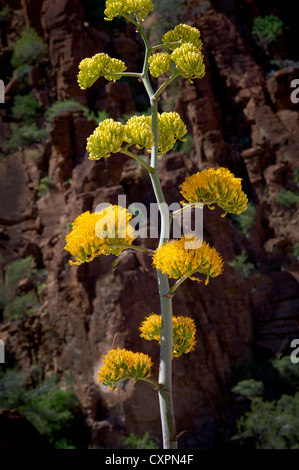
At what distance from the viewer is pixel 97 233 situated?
2641 millimetres

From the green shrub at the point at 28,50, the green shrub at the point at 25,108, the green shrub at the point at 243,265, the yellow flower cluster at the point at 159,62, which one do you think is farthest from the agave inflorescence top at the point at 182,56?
the green shrub at the point at 28,50

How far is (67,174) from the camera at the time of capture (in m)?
13.5

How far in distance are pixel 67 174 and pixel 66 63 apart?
6221 mm

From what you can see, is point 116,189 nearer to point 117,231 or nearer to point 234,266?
point 234,266

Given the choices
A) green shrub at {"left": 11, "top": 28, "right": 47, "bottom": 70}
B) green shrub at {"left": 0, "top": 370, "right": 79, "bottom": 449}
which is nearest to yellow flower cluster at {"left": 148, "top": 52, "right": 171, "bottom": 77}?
green shrub at {"left": 0, "top": 370, "right": 79, "bottom": 449}

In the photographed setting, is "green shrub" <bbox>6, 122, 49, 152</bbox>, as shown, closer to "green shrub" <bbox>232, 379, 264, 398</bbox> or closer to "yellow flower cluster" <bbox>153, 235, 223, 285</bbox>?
"green shrub" <bbox>232, 379, 264, 398</bbox>

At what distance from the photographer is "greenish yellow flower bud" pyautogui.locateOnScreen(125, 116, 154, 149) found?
2.94m

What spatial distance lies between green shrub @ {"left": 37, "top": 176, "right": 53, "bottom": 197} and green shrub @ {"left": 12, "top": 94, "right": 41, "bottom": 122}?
153 inches

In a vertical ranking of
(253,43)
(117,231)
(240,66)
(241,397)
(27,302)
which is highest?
(253,43)

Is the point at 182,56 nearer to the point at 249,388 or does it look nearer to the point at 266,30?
Result: the point at 249,388

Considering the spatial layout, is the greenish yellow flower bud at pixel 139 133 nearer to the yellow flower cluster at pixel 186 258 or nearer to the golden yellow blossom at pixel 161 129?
the golden yellow blossom at pixel 161 129

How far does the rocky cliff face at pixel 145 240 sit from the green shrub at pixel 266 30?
102 cm

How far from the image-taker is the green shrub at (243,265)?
1218cm

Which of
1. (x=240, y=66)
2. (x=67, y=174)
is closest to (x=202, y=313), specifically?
(x=67, y=174)
